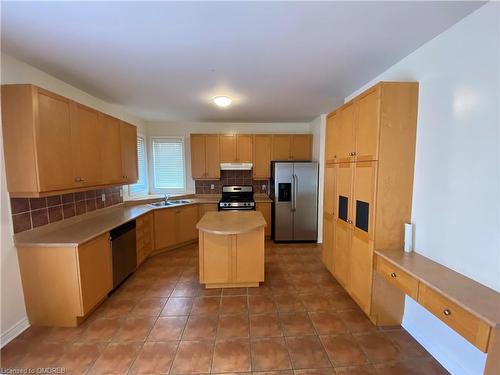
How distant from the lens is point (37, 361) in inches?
71.4

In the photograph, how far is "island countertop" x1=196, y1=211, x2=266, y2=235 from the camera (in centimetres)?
258

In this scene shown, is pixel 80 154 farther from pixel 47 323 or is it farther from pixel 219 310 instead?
pixel 219 310

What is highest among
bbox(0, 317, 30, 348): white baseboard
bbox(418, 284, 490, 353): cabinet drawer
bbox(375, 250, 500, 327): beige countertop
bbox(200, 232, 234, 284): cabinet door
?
bbox(375, 250, 500, 327): beige countertop

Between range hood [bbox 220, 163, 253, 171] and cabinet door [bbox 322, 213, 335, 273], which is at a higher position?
range hood [bbox 220, 163, 253, 171]

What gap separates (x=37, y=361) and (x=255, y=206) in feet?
11.7

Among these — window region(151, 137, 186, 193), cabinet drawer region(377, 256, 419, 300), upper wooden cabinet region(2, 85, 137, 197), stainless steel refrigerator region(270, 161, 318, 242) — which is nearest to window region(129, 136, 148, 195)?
window region(151, 137, 186, 193)

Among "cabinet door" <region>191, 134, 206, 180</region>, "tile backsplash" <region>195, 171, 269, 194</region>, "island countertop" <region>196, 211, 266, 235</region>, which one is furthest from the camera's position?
"tile backsplash" <region>195, 171, 269, 194</region>

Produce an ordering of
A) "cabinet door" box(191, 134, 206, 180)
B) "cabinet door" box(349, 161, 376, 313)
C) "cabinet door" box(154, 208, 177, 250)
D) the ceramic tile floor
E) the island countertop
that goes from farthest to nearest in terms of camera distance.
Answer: "cabinet door" box(191, 134, 206, 180) → "cabinet door" box(154, 208, 177, 250) → the island countertop → "cabinet door" box(349, 161, 376, 313) → the ceramic tile floor

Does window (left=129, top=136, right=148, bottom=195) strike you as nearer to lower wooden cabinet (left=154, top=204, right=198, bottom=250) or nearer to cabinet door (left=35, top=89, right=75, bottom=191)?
lower wooden cabinet (left=154, top=204, right=198, bottom=250)

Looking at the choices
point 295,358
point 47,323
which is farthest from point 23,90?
point 295,358

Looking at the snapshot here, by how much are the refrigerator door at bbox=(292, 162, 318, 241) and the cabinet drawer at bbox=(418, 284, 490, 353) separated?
2940 mm

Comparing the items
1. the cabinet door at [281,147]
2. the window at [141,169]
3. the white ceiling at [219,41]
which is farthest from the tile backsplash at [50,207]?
the cabinet door at [281,147]

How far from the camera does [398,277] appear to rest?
5.93 feet

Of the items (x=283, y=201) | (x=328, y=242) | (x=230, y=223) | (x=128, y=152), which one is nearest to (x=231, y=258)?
(x=230, y=223)
